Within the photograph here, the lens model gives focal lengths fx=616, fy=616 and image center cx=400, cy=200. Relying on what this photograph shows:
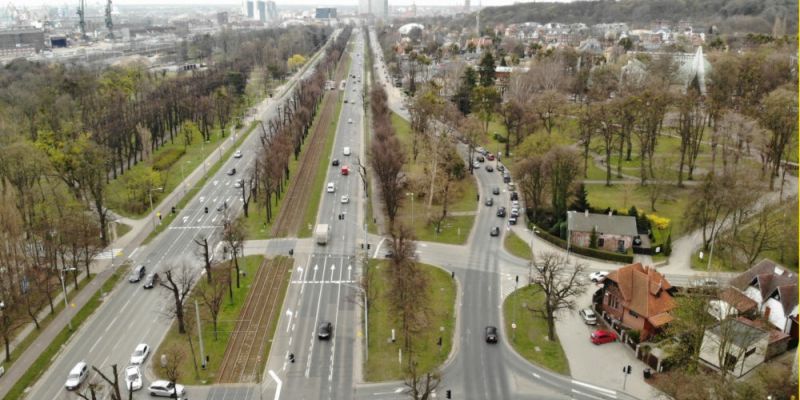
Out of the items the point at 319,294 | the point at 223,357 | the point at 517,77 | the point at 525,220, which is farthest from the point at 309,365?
the point at 517,77

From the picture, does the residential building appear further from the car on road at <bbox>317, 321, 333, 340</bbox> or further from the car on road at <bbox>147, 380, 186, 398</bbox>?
the car on road at <bbox>147, 380, 186, 398</bbox>

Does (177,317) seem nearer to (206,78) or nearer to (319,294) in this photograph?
(319,294)

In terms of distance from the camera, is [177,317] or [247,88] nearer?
[177,317]

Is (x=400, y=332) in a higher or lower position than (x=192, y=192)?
lower

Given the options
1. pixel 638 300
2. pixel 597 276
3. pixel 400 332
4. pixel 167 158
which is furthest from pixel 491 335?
pixel 167 158

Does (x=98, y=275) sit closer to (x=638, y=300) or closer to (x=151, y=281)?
(x=151, y=281)

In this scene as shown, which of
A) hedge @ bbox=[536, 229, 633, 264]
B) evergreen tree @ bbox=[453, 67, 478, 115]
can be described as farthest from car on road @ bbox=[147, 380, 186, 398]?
evergreen tree @ bbox=[453, 67, 478, 115]
